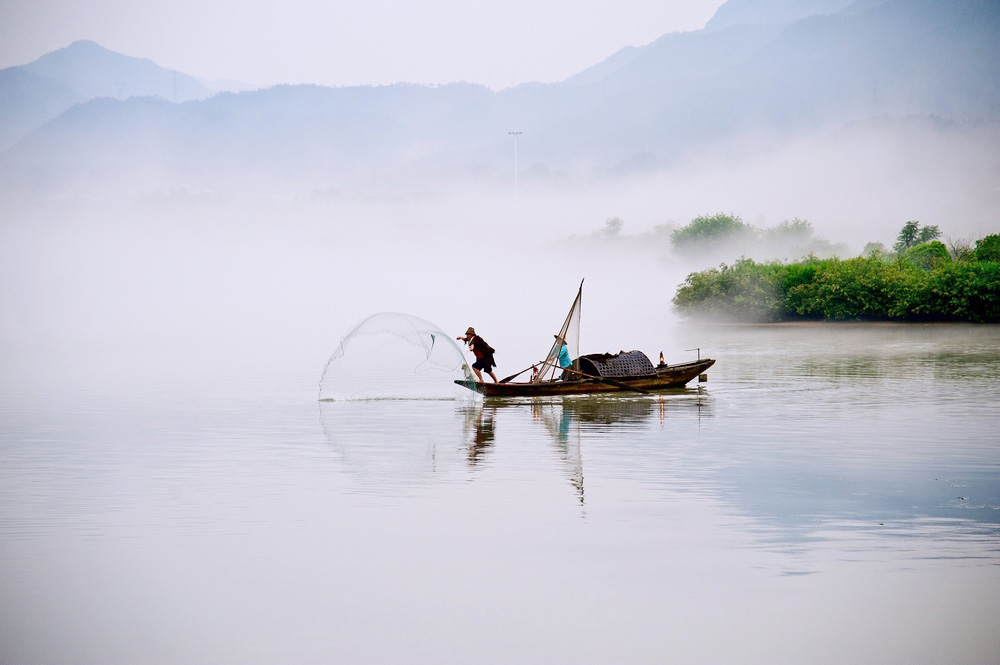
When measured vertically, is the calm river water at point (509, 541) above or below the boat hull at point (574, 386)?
below

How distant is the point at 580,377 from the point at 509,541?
1696 centimetres

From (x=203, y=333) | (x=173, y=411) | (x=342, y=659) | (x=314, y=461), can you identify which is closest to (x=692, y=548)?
(x=342, y=659)

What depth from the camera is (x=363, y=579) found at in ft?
39.6

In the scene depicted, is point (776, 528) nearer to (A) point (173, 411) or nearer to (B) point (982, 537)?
(B) point (982, 537)

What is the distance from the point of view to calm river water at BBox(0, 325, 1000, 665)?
33.8 feet

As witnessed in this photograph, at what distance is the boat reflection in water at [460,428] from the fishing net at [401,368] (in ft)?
3.73

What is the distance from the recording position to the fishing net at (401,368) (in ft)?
91.3

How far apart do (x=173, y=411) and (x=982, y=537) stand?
21402 millimetres

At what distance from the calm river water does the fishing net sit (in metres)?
2.77

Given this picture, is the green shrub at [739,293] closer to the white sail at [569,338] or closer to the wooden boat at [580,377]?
the wooden boat at [580,377]

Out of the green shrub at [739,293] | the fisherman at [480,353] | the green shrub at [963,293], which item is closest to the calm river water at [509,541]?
the fisherman at [480,353]

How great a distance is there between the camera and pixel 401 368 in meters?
39.6

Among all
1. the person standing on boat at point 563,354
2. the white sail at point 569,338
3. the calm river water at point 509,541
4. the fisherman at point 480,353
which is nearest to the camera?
the calm river water at point 509,541

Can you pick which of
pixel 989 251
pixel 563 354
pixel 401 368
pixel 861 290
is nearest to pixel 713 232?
pixel 989 251
